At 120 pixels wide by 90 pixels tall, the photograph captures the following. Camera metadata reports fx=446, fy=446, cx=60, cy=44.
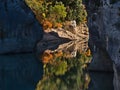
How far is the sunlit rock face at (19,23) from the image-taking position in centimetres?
7225

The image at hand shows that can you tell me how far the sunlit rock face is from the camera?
237 feet

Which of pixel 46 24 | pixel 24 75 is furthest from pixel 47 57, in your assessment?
pixel 46 24

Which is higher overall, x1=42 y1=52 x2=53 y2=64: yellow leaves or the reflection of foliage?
x1=42 y1=52 x2=53 y2=64: yellow leaves

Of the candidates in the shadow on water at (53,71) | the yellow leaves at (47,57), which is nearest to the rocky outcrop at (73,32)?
the shadow on water at (53,71)


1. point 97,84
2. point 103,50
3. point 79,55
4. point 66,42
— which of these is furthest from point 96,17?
point 66,42

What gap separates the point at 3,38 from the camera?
234 feet

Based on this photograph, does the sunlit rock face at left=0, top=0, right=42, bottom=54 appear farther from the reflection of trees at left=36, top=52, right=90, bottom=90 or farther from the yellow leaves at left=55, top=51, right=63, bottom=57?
the reflection of trees at left=36, top=52, right=90, bottom=90

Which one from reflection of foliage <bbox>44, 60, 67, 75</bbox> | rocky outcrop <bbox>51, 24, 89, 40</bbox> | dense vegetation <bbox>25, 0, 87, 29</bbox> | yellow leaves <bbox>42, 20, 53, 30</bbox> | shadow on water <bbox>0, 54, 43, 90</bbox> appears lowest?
shadow on water <bbox>0, 54, 43, 90</bbox>

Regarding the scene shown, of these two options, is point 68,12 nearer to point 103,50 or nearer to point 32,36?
point 32,36

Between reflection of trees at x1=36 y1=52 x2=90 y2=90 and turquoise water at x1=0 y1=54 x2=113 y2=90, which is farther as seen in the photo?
reflection of trees at x1=36 y1=52 x2=90 y2=90

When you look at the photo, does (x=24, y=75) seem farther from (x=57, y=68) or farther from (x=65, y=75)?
(x=65, y=75)

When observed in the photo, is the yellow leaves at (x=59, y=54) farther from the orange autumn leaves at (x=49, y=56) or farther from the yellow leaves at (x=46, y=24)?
the yellow leaves at (x=46, y=24)

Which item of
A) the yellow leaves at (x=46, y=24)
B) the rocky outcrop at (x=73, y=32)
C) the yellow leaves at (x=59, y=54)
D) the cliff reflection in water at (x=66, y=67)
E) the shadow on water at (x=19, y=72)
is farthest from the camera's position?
the yellow leaves at (x=46, y=24)


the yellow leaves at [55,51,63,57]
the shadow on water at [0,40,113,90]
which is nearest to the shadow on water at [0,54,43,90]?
the shadow on water at [0,40,113,90]
